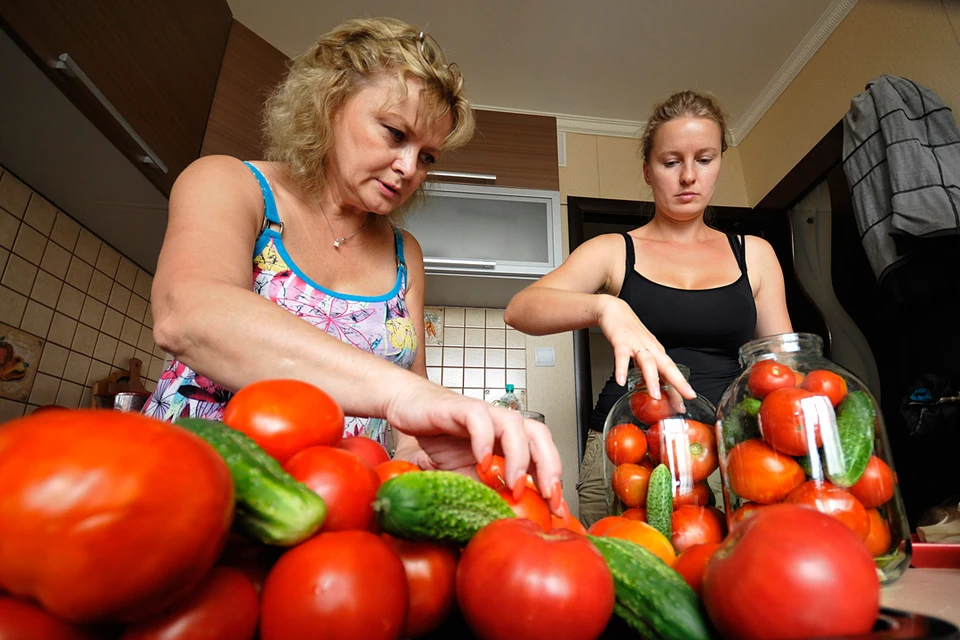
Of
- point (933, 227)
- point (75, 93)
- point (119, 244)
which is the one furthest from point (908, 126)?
point (119, 244)

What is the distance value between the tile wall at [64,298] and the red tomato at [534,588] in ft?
5.58

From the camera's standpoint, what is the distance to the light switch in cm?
246

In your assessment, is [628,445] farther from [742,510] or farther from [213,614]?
[213,614]

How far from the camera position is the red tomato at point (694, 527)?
0.49m

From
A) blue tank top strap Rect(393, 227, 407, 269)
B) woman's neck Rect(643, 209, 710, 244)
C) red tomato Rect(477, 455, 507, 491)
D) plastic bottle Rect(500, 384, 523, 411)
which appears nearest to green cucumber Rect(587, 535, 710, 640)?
red tomato Rect(477, 455, 507, 491)

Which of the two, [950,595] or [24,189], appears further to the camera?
[24,189]

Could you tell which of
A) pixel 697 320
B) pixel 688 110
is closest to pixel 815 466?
pixel 697 320

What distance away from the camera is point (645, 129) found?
4.47 feet

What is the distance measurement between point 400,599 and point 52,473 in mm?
139

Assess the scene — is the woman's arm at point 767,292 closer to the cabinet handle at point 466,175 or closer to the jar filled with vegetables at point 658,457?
the jar filled with vegetables at point 658,457

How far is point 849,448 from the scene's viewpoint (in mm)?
461

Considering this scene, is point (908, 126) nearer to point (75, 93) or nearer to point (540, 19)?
point (540, 19)

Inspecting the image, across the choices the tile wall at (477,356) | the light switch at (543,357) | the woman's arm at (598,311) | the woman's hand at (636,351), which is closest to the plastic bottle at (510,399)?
the tile wall at (477,356)

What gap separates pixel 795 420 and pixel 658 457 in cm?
15
